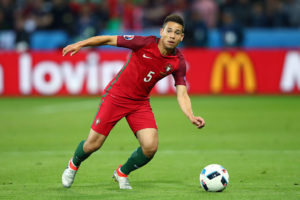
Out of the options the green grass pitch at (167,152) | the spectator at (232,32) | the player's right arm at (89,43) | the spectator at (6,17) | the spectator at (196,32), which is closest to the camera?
the player's right arm at (89,43)

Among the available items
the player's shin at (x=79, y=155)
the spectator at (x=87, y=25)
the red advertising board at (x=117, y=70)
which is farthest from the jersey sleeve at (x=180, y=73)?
the spectator at (x=87, y=25)

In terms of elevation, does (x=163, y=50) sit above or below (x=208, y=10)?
above

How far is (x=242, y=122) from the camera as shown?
13.6 metres

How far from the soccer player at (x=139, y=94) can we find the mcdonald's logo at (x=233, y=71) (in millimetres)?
11936

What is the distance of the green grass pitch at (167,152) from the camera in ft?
22.2

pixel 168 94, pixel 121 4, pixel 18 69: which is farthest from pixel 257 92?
pixel 18 69

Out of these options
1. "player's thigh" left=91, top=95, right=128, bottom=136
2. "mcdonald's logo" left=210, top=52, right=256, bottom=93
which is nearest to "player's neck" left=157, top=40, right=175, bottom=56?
"player's thigh" left=91, top=95, right=128, bottom=136

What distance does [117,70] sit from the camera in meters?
19.0

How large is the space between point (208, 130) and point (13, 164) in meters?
5.04

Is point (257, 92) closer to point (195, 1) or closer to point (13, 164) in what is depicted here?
point (195, 1)

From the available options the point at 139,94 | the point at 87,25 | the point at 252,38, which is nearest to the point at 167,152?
the point at 139,94

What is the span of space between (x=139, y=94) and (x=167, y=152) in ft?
9.82

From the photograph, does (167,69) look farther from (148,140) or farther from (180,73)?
(148,140)

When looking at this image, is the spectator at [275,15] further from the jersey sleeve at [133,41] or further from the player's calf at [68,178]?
the player's calf at [68,178]
